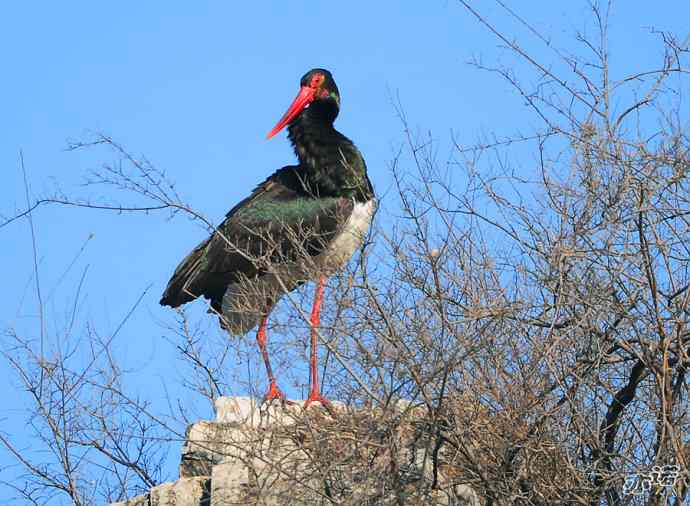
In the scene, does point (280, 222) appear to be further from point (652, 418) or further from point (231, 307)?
point (652, 418)

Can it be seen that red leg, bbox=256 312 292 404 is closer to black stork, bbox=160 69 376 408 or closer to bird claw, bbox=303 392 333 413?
bird claw, bbox=303 392 333 413

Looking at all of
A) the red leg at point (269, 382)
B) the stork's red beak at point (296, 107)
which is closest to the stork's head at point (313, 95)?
the stork's red beak at point (296, 107)

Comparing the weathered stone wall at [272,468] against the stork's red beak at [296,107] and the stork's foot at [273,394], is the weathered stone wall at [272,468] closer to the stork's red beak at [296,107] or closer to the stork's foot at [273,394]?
the stork's foot at [273,394]

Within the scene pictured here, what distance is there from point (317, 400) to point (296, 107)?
304 cm

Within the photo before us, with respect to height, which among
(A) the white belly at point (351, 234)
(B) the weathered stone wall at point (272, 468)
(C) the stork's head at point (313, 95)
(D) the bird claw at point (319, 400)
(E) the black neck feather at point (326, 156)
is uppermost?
(C) the stork's head at point (313, 95)

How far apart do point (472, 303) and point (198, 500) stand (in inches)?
87.9

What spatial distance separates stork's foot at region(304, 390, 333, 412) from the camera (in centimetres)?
764

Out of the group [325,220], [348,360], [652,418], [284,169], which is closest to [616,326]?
[652,418]

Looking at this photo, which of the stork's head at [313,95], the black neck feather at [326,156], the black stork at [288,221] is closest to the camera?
the black stork at [288,221]

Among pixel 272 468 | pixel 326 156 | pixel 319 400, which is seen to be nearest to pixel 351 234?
pixel 326 156

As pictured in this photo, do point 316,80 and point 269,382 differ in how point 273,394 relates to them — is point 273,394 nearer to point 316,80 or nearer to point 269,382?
point 269,382

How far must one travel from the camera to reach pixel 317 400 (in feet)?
27.6

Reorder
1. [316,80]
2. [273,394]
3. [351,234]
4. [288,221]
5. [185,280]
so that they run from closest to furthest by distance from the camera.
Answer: [273,394] → [351,234] → [288,221] → [185,280] → [316,80]

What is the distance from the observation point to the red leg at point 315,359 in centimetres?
771
